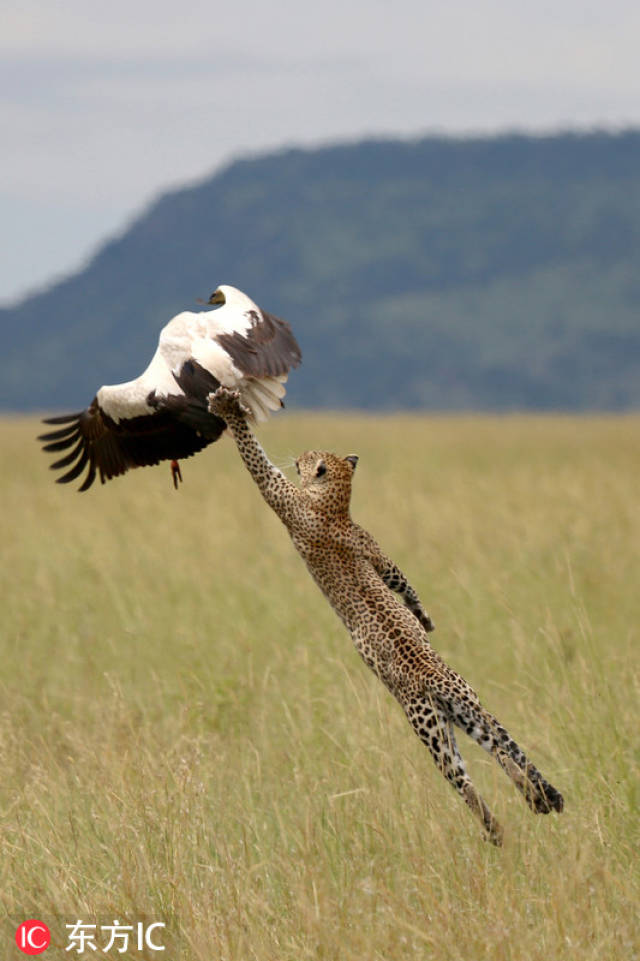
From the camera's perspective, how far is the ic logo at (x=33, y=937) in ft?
12.8

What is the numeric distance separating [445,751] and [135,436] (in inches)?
69.9

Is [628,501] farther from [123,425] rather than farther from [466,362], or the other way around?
[466,362]

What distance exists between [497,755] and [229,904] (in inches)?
51.8

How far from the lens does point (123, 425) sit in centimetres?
428

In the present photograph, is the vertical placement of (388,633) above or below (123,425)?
below

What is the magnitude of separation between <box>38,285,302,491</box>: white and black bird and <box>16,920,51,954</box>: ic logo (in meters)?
1.41

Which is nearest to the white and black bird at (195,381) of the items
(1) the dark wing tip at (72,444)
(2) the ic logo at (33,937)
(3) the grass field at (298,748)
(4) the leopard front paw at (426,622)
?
(1) the dark wing tip at (72,444)

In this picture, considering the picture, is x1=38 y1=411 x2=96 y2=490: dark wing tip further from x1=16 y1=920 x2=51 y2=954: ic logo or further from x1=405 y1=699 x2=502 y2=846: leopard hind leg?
x1=405 y1=699 x2=502 y2=846: leopard hind leg

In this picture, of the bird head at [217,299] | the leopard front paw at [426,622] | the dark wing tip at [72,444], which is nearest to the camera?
the leopard front paw at [426,622]

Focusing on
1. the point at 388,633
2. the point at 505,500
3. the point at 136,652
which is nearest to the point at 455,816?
the point at 388,633

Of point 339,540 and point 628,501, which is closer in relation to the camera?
point 339,540

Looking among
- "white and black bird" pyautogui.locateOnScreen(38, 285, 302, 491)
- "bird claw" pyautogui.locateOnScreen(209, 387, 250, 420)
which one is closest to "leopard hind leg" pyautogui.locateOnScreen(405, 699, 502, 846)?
"bird claw" pyautogui.locateOnScreen(209, 387, 250, 420)

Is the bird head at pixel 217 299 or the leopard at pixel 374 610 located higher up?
the bird head at pixel 217 299

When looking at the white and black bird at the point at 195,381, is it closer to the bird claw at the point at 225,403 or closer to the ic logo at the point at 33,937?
the bird claw at the point at 225,403
